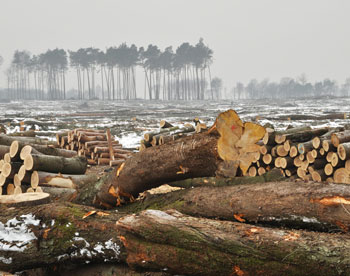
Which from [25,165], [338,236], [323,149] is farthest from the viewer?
[323,149]

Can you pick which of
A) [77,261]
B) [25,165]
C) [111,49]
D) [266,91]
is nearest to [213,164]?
[77,261]

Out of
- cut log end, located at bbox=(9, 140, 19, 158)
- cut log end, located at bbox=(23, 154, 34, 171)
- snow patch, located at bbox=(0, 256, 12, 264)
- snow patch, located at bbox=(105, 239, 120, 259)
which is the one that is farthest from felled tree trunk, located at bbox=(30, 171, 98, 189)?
snow patch, located at bbox=(105, 239, 120, 259)

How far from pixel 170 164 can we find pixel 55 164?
384cm

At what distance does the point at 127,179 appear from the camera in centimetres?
445

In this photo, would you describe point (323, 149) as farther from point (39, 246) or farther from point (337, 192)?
point (39, 246)

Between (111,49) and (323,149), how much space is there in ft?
295

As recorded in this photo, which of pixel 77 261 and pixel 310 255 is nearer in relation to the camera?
pixel 310 255

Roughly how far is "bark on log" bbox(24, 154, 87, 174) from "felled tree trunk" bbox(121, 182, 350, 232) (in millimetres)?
3518

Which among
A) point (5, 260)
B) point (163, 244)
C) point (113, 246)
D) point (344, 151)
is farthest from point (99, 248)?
point (344, 151)

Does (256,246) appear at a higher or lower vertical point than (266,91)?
lower

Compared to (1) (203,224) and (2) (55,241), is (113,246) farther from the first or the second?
(1) (203,224)

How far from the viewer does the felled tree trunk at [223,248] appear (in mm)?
2713

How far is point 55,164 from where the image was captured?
706 cm

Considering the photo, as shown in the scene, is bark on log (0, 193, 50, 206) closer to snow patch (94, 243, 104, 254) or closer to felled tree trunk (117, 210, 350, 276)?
snow patch (94, 243, 104, 254)
